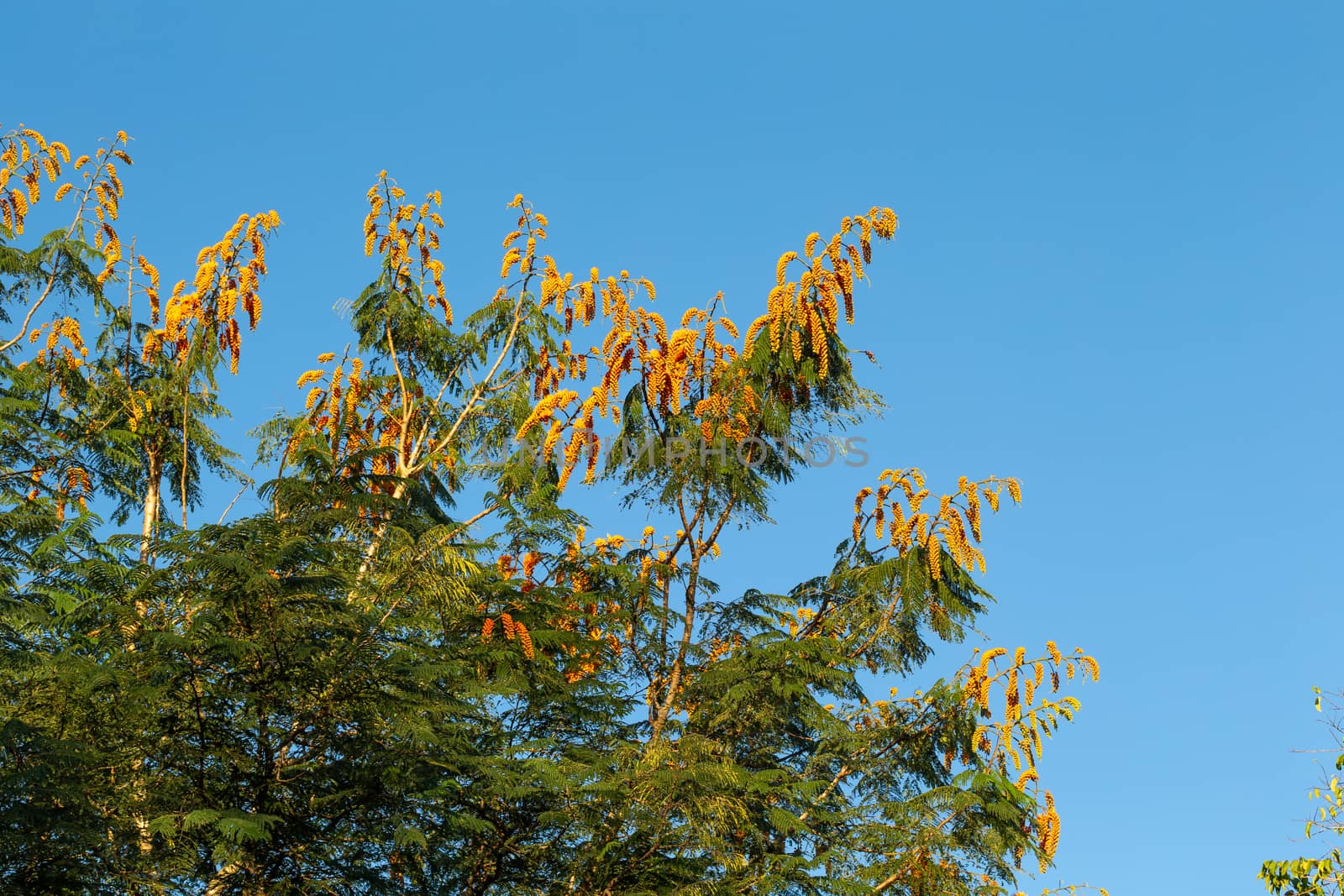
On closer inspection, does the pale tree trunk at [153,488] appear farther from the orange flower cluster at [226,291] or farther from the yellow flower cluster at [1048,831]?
the yellow flower cluster at [1048,831]

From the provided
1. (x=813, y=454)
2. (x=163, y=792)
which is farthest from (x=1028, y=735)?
(x=163, y=792)

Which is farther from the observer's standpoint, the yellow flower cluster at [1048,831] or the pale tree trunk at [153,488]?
the pale tree trunk at [153,488]

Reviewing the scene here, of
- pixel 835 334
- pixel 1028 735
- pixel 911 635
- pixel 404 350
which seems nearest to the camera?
pixel 1028 735

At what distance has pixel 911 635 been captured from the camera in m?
15.9

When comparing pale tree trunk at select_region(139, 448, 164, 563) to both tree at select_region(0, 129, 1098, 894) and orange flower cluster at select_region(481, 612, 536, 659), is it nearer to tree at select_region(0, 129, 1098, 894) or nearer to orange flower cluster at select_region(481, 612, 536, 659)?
tree at select_region(0, 129, 1098, 894)

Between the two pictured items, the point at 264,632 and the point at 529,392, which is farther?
the point at 529,392

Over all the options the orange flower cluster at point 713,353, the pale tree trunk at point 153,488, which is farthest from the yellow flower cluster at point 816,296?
the pale tree trunk at point 153,488

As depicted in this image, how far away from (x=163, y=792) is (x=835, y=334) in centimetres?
804

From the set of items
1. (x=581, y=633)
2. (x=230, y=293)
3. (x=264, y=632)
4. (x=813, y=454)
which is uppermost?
(x=230, y=293)

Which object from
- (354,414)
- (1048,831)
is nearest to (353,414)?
(354,414)

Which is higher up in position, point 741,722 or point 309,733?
point 741,722

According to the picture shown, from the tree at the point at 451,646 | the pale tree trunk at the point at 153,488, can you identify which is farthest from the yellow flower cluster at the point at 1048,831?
the pale tree trunk at the point at 153,488

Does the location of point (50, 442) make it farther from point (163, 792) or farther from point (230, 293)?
point (163, 792)

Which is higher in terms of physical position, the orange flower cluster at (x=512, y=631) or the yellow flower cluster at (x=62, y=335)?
the yellow flower cluster at (x=62, y=335)
